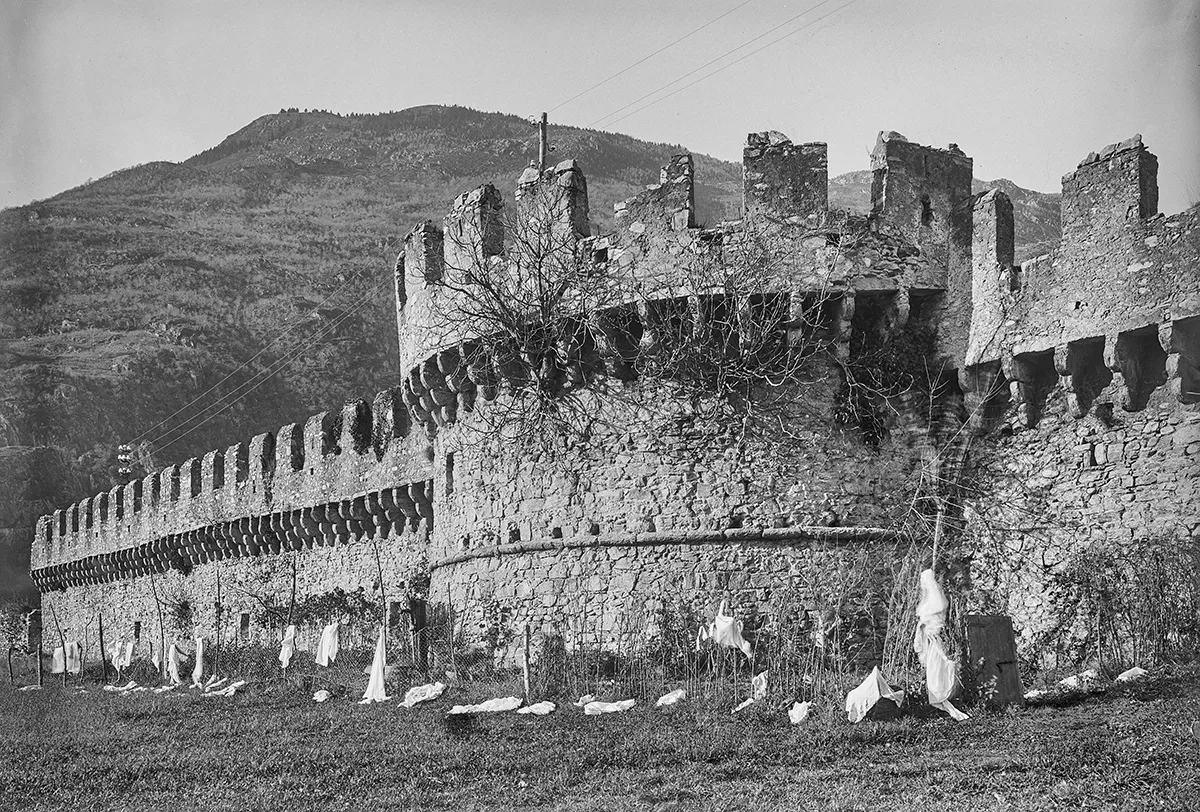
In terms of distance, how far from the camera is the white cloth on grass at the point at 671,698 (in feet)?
38.5

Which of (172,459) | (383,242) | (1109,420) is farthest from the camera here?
(383,242)

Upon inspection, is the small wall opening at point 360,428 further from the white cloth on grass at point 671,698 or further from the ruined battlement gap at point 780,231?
the white cloth on grass at point 671,698

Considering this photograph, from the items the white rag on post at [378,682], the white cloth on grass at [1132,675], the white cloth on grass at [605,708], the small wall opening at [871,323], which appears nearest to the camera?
the white cloth on grass at [1132,675]

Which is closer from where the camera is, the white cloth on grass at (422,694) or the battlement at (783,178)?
the white cloth on grass at (422,694)

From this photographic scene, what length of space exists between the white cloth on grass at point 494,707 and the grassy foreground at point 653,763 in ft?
0.87

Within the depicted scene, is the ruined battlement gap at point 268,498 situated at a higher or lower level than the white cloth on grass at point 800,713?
higher

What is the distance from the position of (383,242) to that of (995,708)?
5972 cm

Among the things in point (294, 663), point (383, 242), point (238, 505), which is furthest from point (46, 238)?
point (294, 663)

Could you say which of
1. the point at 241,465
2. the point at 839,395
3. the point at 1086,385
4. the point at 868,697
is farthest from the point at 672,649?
the point at 241,465

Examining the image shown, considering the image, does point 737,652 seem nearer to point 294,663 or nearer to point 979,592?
point 979,592

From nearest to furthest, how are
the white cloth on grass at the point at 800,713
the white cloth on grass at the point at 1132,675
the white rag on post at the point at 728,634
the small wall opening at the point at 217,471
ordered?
the white cloth on grass at the point at 800,713 → the white cloth on grass at the point at 1132,675 → the white rag on post at the point at 728,634 → the small wall opening at the point at 217,471

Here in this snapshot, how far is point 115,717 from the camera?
47.3ft

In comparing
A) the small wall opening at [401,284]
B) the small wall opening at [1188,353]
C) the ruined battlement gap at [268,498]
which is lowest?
the ruined battlement gap at [268,498]

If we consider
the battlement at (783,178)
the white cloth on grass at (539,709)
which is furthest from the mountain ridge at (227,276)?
the white cloth on grass at (539,709)
